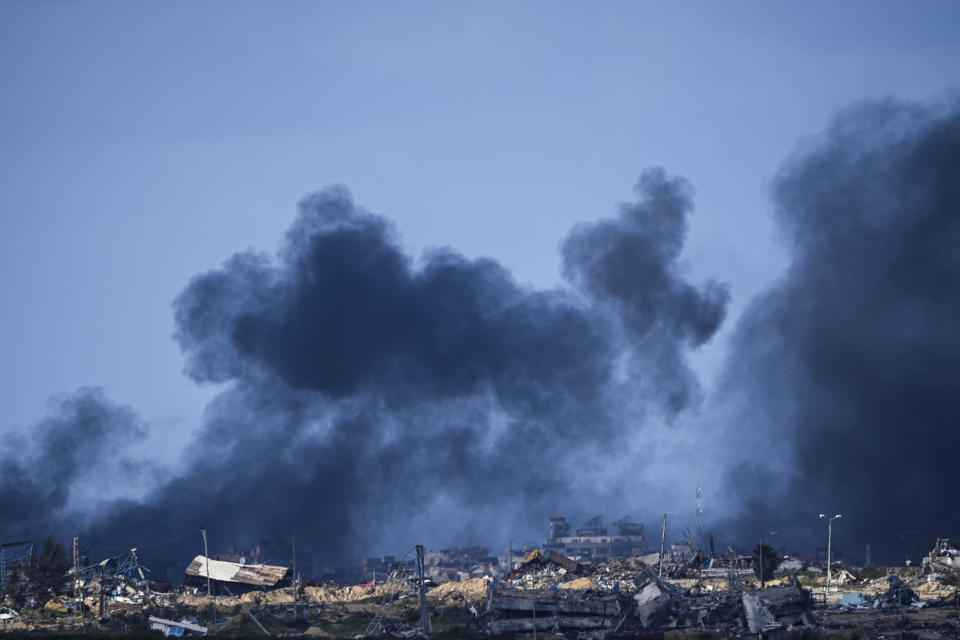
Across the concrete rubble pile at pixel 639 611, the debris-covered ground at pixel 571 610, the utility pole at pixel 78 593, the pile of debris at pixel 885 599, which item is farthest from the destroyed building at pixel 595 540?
the concrete rubble pile at pixel 639 611

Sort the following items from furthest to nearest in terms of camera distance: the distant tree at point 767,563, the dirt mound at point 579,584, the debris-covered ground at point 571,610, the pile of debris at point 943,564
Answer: the distant tree at point 767,563, the dirt mound at point 579,584, the pile of debris at point 943,564, the debris-covered ground at point 571,610

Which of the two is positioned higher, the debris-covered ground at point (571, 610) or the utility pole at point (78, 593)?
the utility pole at point (78, 593)

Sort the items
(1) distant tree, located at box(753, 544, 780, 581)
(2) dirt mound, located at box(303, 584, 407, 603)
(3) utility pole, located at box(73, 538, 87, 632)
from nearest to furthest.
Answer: (3) utility pole, located at box(73, 538, 87, 632) < (2) dirt mound, located at box(303, 584, 407, 603) < (1) distant tree, located at box(753, 544, 780, 581)

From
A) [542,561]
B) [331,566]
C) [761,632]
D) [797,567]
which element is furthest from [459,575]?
[761,632]

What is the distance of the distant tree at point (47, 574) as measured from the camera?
57812mm

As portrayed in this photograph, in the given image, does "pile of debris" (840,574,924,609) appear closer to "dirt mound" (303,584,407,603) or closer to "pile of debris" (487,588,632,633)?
"pile of debris" (487,588,632,633)

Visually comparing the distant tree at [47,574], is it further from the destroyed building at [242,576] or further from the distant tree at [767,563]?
the distant tree at [767,563]

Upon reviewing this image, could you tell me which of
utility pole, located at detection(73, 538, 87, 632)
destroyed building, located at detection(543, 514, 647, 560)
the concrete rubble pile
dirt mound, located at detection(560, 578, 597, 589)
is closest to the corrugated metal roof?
utility pole, located at detection(73, 538, 87, 632)

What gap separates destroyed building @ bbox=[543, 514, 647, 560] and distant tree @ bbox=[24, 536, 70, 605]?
291 feet

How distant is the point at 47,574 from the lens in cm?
5797

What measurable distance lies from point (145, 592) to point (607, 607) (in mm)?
32011

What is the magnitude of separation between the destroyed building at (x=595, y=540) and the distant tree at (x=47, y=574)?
291 ft

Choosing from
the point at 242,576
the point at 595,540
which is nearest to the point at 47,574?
the point at 242,576

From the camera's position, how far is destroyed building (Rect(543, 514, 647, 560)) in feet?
466
